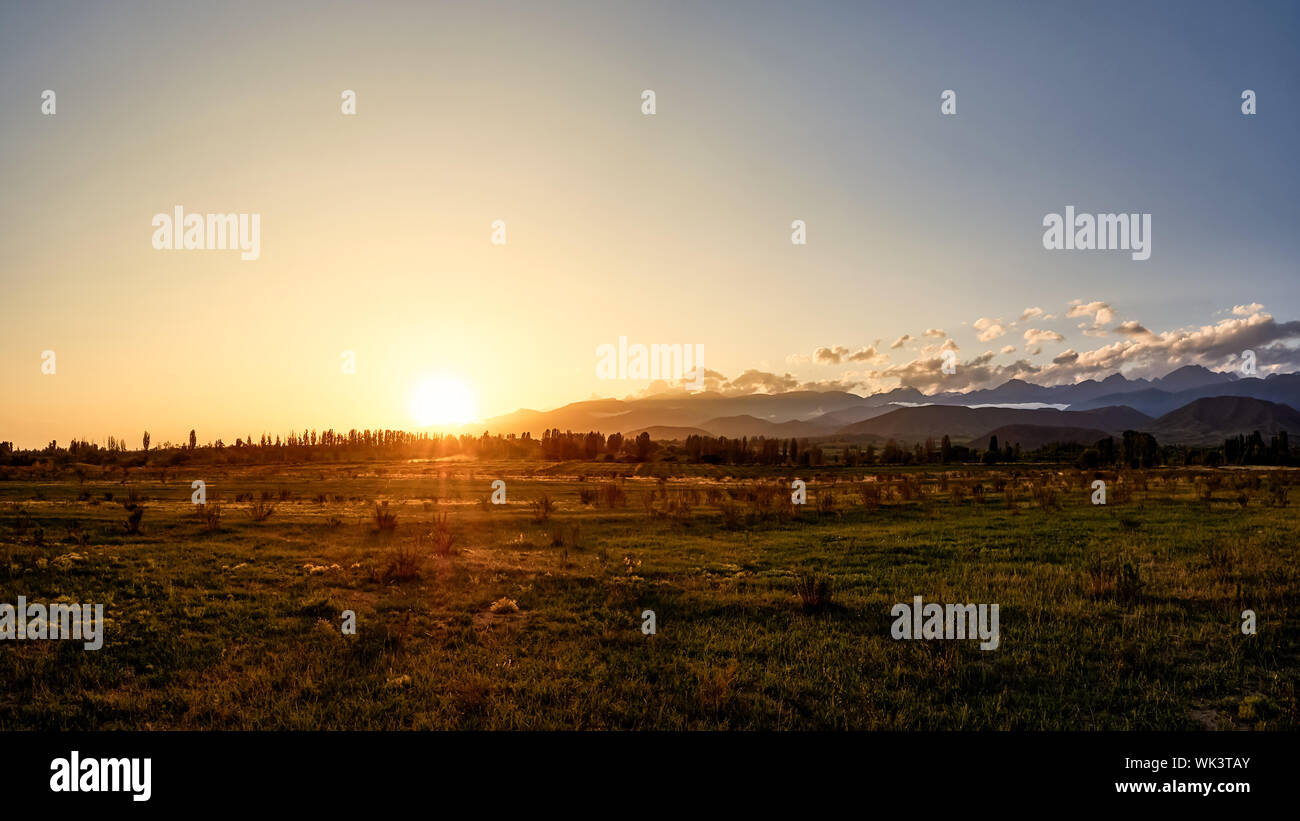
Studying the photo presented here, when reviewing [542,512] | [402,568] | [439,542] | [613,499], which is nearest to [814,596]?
[402,568]

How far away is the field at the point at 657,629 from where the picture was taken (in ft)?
27.3

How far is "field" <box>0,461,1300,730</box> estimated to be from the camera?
833 centimetres

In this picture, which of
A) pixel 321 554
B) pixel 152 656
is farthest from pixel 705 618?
pixel 321 554

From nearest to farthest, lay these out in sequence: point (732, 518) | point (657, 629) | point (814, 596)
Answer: point (657, 629), point (814, 596), point (732, 518)

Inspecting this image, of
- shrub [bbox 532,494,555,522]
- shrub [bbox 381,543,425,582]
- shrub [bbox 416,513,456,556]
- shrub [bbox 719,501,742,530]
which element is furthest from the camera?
shrub [bbox 532,494,555,522]

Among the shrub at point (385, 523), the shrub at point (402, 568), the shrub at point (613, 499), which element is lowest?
the shrub at point (613, 499)

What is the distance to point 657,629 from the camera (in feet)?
40.2

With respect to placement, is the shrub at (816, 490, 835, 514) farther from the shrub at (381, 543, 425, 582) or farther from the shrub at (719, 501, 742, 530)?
the shrub at (381, 543, 425, 582)

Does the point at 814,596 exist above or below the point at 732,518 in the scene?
above

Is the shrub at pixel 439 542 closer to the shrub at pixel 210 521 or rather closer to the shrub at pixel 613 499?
the shrub at pixel 210 521

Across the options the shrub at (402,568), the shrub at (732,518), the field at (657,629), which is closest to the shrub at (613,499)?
the shrub at (732,518)

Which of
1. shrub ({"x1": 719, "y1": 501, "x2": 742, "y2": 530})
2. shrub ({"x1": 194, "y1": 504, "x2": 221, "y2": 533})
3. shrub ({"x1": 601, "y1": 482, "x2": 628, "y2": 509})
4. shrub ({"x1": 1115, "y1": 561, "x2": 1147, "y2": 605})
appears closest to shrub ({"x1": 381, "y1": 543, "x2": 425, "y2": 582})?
shrub ({"x1": 194, "y1": 504, "x2": 221, "y2": 533})

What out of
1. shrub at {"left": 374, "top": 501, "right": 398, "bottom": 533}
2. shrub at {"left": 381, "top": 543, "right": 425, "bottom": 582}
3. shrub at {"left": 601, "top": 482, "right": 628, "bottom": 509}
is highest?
shrub at {"left": 381, "top": 543, "right": 425, "bottom": 582}

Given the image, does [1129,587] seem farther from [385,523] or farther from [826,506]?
[385,523]
